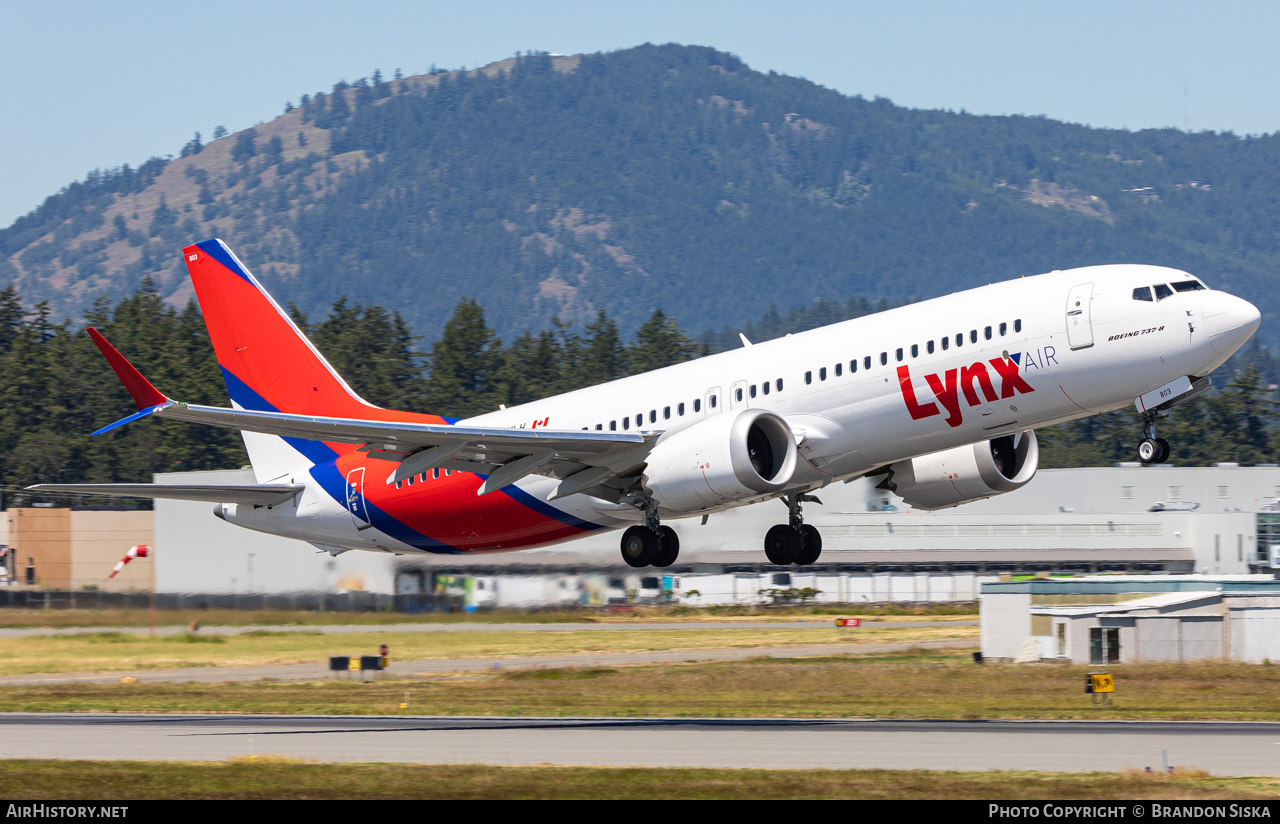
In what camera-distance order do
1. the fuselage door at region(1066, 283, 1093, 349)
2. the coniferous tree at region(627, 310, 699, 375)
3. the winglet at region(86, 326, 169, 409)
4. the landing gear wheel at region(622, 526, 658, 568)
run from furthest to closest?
the coniferous tree at region(627, 310, 699, 375) < the landing gear wheel at region(622, 526, 658, 568) < the fuselage door at region(1066, 283, 1093, 349) < the winglet at region(86, 326, 169, 409)

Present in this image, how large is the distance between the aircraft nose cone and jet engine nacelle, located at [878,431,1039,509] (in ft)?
22.7

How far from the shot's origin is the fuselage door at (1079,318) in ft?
101

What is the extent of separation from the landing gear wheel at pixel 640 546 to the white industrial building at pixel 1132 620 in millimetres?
27904

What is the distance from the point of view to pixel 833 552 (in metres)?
89.8

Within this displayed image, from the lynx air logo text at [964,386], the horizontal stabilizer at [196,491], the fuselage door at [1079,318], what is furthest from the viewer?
the horizontal stabilizer at [196,491]

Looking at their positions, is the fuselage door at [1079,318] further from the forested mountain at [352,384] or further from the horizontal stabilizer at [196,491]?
the forested mountain at [352,384]

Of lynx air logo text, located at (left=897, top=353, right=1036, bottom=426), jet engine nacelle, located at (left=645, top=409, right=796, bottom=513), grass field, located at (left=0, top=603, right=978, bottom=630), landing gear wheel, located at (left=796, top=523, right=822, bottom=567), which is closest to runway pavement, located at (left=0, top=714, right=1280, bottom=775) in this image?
landing gear wheel, located at (left=796, top=523, right=822, bottom=567)

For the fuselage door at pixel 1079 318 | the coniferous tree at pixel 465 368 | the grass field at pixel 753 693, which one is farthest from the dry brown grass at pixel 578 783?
the coniferous tree at pixel 465 368

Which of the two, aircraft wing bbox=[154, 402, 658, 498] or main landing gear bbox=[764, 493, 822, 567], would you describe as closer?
aircraft wing bbox=[154, 402, 658, 498]

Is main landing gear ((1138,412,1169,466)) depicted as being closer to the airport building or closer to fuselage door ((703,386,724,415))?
fuselage door ((703,386,724,415))

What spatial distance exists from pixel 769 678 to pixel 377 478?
21.0 m

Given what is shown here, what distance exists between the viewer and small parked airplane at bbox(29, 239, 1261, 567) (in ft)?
100

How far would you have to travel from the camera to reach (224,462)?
126m
